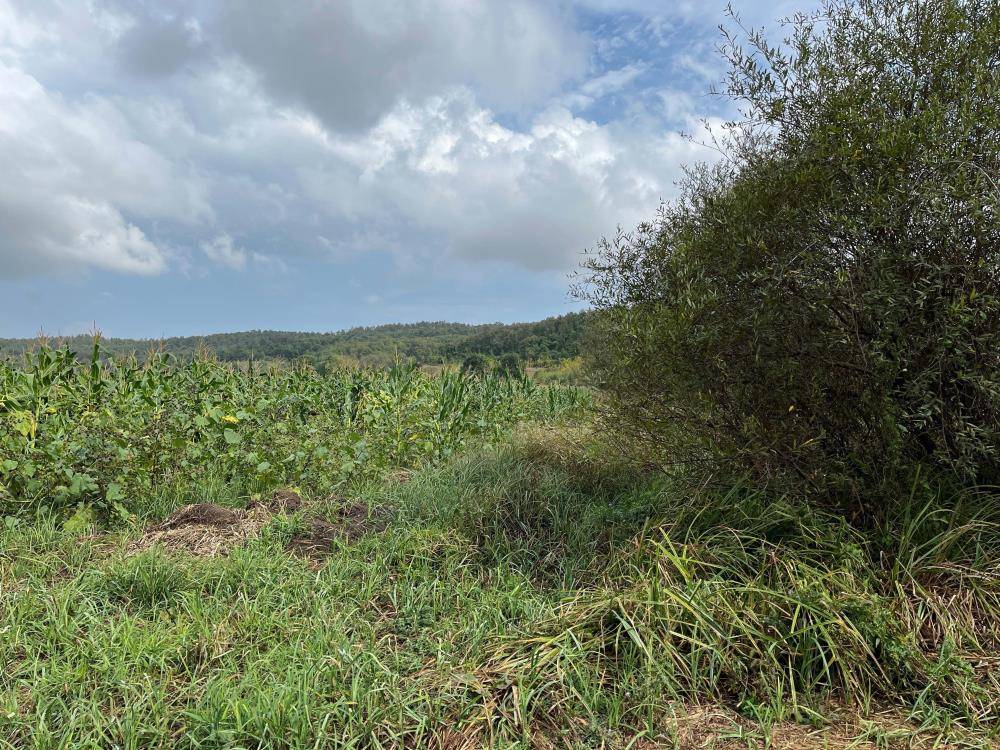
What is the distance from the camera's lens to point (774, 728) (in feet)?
8.90

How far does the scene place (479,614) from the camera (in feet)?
11.4

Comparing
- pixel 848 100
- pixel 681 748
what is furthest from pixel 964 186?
pixel 681 748

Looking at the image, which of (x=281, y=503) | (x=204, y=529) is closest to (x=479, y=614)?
(x=204, y=529)

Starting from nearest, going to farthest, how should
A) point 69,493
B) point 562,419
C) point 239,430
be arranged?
point 69,493
point 239,430
point 562,419

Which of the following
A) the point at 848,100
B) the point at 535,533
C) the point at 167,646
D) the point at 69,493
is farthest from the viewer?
the point at 69,493

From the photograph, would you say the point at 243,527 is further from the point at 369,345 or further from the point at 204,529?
the point at 369,345

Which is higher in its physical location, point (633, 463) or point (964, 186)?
point (964, 186)

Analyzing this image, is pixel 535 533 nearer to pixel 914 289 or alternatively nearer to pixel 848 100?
pixel 914 289

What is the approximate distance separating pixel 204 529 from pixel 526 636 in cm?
294

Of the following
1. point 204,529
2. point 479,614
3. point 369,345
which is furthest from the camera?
point 369,345

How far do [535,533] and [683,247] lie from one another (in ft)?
7.67

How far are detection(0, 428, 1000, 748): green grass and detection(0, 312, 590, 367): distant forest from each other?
3932 mm

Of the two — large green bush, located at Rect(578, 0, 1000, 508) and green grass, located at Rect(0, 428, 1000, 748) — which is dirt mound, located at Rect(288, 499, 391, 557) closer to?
green grass, located at Rect(0, 428, 1000, 748)

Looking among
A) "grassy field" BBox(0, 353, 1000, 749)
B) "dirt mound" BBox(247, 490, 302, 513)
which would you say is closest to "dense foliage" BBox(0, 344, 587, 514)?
"grassy field" BBox(0, 353, 1000, 749)
